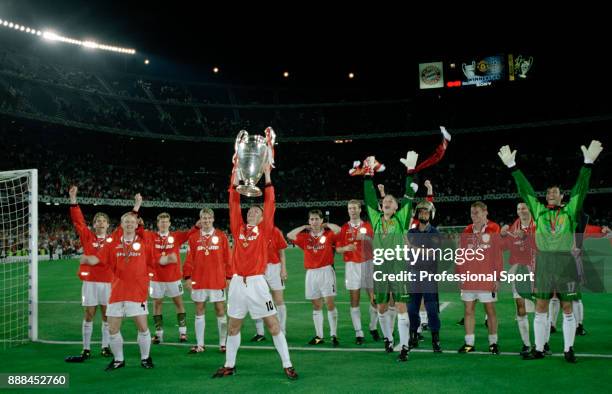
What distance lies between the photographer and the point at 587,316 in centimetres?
1160

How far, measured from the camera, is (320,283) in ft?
30.3

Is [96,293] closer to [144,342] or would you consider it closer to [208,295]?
[144,342]

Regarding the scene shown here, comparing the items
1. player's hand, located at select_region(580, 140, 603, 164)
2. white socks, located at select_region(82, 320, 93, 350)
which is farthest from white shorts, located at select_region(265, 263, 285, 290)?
player's hand, located at select_region(580, 140, 603, 164)

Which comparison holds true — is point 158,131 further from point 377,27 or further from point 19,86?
point 377,27

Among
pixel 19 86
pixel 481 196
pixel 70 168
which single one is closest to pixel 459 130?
pixel 481 196

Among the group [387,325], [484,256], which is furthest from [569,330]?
[387,325]

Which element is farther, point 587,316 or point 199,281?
point 587,316

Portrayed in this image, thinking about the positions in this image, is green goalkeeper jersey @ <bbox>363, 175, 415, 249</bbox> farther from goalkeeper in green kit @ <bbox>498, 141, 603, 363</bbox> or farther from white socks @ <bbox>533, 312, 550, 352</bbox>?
white socks @ <bbox>533, 312, 550, 352</bbox>

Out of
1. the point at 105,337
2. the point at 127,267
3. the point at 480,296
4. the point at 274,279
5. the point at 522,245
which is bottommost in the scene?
the point at 105,337

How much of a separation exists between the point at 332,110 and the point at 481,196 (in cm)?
1802

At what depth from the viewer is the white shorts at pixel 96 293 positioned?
843 cm

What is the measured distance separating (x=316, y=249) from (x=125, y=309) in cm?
331

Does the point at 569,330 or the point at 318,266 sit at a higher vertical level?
the point at 318,266

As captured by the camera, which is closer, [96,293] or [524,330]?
[524,330]
